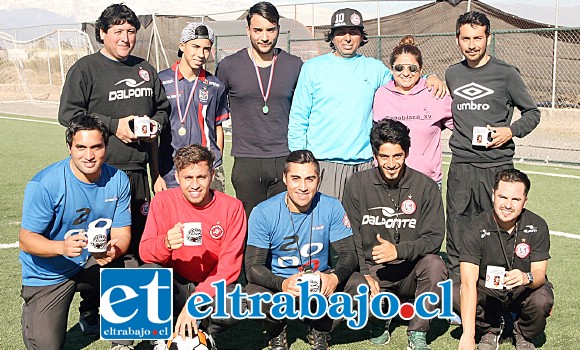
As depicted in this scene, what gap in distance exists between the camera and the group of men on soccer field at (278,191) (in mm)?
4875

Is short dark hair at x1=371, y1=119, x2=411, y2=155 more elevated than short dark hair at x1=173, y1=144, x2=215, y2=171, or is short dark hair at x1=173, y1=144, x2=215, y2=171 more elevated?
short dark hair at x1=371, y1=119, x2=411, y2=155

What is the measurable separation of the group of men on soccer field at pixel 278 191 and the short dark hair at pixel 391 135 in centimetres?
1

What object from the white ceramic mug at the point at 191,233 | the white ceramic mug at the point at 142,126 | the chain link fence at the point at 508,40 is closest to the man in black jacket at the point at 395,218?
the white ceramic mug at the point at 191,233

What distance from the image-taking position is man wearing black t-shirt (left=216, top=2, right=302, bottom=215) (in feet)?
19.8

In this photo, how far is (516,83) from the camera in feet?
18.8

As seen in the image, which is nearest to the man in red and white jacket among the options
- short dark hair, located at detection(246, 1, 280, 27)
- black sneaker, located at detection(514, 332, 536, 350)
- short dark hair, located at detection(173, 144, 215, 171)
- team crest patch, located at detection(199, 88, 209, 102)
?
short dark hair, located at detection(173, 144, 215, 171)

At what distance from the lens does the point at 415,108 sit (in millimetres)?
5730

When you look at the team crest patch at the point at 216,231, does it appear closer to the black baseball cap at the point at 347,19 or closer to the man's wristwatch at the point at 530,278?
the black baseball cap at the point at 347,19

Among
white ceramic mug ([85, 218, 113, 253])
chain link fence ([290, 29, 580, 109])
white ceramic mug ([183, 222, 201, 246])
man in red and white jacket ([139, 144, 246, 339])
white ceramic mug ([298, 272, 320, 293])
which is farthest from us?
chain link fence ([290, 29, 580, 109])

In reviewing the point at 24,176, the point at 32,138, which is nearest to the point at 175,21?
the point at 32,138

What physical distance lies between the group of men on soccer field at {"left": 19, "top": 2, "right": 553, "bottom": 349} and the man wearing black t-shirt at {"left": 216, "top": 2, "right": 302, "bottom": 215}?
0.04 feet

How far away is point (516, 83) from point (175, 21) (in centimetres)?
2073

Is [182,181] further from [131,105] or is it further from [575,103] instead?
[575,103]

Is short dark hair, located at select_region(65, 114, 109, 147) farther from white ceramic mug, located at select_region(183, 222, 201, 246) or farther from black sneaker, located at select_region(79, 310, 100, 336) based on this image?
black sneaker, located at select_region(79, 310, 100, 336)
